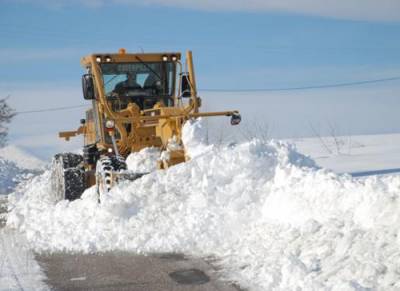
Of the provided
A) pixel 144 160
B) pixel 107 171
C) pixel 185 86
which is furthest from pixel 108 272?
Answer: pixel 185 86

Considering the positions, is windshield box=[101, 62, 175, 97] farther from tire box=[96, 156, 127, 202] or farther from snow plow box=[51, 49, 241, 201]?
tire box=[96, 156, 127, 202]

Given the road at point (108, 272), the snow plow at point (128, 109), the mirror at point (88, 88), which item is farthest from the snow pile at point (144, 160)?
the road at point (108, 272)

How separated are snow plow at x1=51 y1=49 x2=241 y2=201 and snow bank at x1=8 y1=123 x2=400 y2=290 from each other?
2.95ft

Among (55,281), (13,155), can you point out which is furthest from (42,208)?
(13,155)

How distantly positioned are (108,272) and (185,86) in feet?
17.5

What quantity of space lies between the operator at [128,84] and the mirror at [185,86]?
0.89 meters

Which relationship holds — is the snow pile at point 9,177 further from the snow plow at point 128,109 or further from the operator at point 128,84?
the operator at point 128,84

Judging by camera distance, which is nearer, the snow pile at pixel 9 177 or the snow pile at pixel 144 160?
the snow pile at pixel 144 160

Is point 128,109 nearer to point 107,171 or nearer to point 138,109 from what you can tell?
point 138,109

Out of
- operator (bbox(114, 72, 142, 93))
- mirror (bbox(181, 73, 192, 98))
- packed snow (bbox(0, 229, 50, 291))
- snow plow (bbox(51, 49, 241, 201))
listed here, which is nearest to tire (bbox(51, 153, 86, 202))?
snow plow (bbox(51, 49, 241, 201))

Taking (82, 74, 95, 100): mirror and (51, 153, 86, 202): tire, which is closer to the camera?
(82, 74, 95, 100): mirror

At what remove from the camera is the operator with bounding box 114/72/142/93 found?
37.9ft

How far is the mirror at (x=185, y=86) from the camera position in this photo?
446 inches

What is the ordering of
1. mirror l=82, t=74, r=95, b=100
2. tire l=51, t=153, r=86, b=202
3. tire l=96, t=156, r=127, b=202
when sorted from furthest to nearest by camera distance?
tire l=51, t=153, r=86, b=202, mirror l=82, t=74, r=95, b=100, tire l=96, t=156, r=127, b=202
